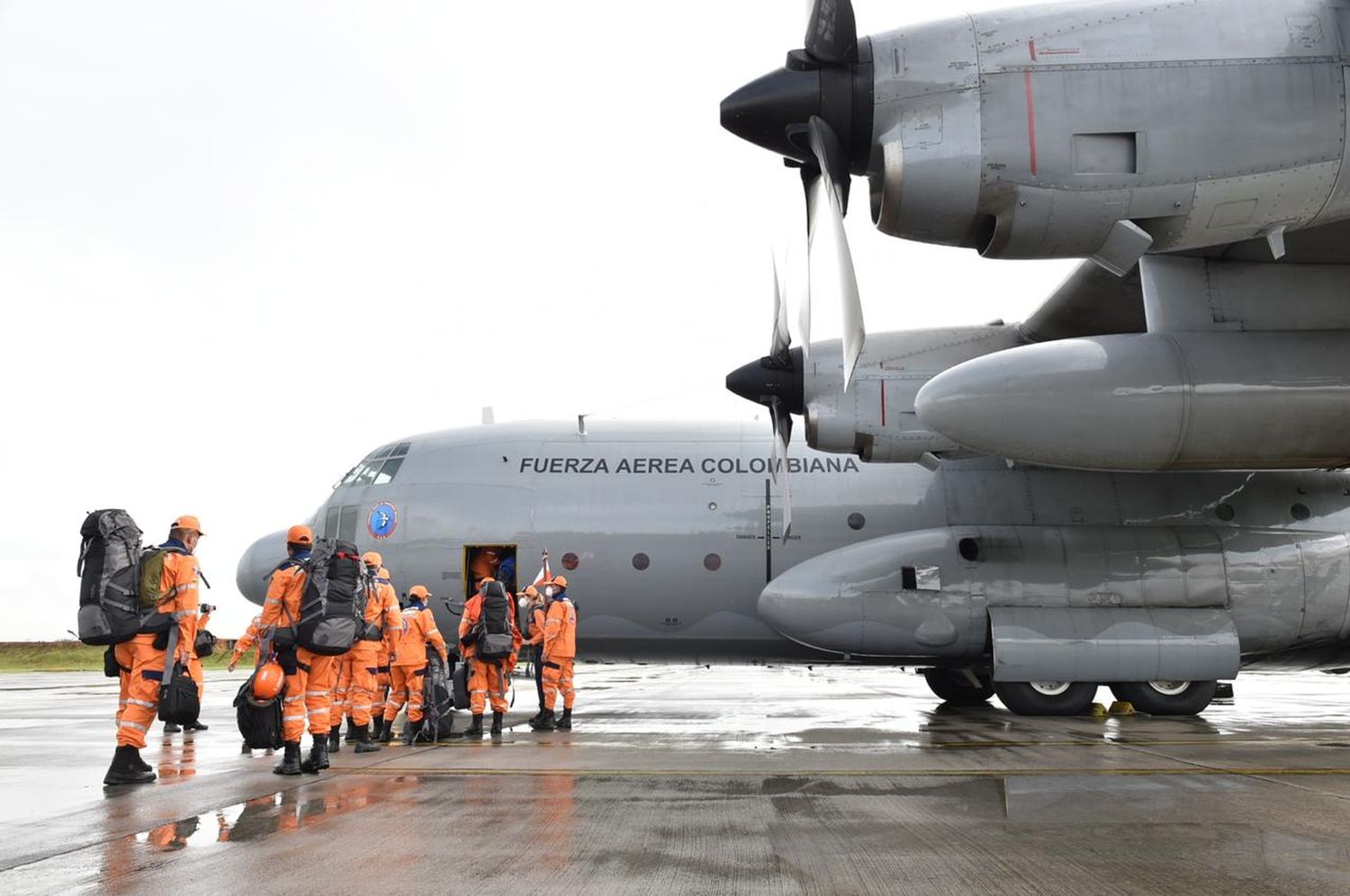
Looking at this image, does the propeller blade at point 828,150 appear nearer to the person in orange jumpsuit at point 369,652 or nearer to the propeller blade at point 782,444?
the person in orange jumpsuit at point 369,652

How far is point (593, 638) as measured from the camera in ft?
51.2

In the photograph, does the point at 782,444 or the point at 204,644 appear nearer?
the point at 204,644

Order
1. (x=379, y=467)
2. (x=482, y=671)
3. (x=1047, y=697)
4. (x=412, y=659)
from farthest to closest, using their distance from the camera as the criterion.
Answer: (x=379, y=467) → (x=1047, y=697) → (x=482, y=671) → (x=412, y=659)

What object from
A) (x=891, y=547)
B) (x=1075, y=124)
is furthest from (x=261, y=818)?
(x=891, y=547)

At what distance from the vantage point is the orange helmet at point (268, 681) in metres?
8.40

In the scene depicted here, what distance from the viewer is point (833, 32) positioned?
795 cm

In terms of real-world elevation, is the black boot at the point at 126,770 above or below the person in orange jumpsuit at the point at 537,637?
below

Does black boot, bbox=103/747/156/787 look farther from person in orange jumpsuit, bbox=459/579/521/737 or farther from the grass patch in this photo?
the grass patch

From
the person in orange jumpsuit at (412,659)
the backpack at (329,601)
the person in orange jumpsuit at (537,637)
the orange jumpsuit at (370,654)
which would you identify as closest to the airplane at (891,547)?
the person in orange jumpsuit at (537,637)

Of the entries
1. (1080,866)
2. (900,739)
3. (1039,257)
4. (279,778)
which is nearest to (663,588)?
(900,739)

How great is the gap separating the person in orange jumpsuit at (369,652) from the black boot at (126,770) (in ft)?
7.55

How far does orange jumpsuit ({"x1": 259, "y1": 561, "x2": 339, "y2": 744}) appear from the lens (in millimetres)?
8641

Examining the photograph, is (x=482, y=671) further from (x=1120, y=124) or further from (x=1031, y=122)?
(x=1120, y=124)

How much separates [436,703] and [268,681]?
318cm
